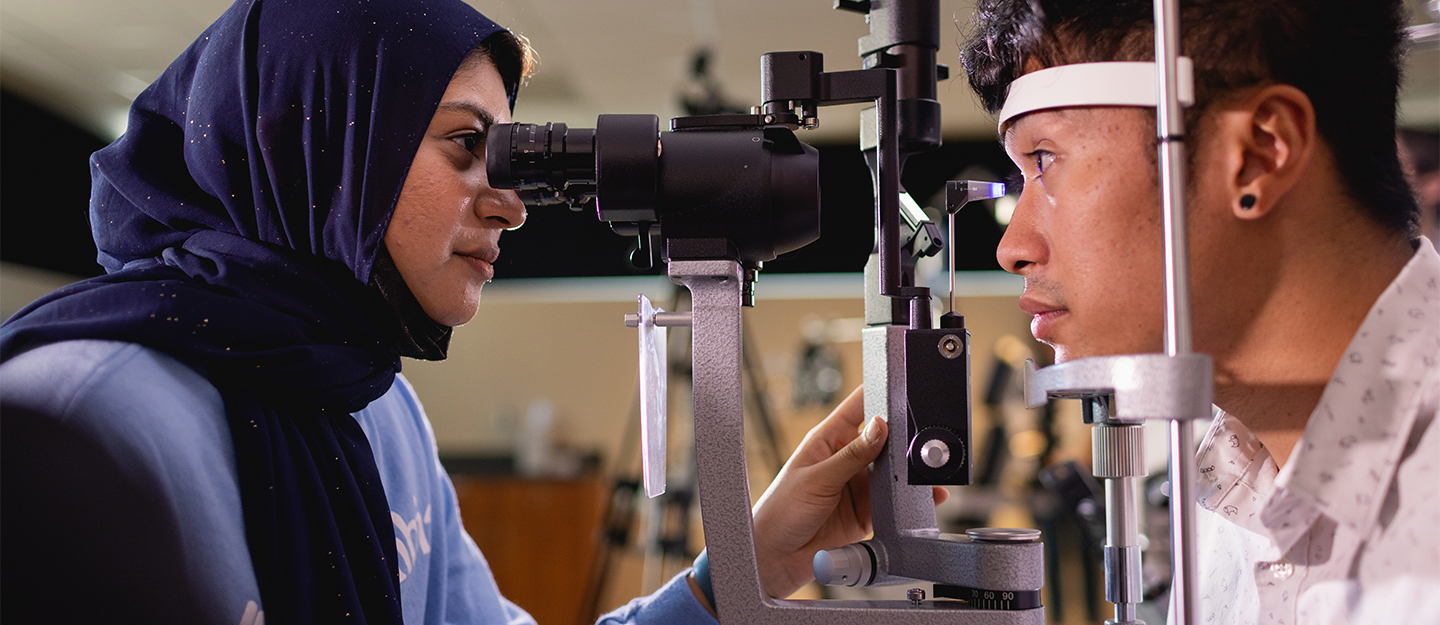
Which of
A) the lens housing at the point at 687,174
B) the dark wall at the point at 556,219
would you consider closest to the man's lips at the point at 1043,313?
the lens housing at the point at 687,174

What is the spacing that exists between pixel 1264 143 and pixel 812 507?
21.6 inches

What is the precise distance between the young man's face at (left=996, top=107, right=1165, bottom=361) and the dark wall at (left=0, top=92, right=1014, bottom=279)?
10.4ft

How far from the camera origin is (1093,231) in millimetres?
798

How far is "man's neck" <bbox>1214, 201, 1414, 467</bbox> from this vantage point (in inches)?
30.7

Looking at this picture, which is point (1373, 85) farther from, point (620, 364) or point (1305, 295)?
point (620, 364)

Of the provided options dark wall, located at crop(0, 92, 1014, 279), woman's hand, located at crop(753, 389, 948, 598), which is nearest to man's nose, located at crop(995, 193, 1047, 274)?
woman's hand, located at crop(753, 389, 948, 598)

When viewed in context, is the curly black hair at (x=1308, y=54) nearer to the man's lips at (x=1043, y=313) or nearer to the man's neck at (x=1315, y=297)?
the man's neck at (x=1315, y=297)

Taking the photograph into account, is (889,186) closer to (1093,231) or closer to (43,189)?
(1093,231)

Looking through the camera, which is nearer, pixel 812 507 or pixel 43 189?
pixel 812 507

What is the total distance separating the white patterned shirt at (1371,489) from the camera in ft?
2.27

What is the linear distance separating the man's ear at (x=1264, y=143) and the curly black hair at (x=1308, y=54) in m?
0.02

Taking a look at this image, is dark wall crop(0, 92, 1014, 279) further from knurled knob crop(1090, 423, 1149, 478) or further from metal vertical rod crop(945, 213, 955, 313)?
knurled knob crop(1090, 423, 1149, 478)

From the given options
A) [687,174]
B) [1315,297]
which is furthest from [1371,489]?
[687,174]

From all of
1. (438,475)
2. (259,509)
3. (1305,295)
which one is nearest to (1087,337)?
(1305,295)
